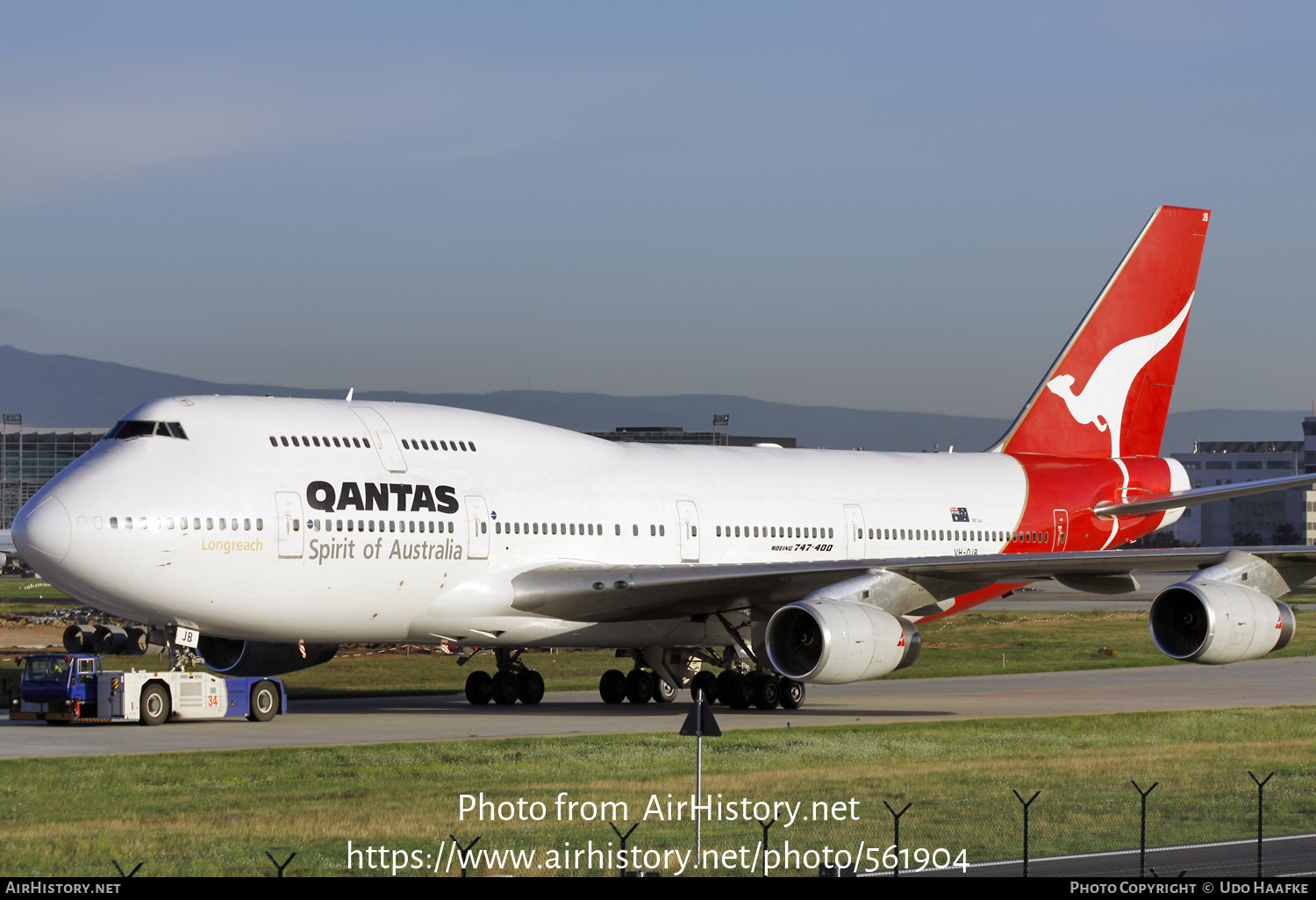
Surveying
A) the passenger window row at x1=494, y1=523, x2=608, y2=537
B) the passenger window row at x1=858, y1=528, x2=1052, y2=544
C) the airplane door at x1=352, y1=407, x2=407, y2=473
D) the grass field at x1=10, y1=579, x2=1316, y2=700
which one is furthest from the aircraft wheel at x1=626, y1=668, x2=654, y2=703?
the airplane door at x1=352, y1=407, x2=407, y2=473

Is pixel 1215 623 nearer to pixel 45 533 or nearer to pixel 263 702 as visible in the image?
pixel 263 702

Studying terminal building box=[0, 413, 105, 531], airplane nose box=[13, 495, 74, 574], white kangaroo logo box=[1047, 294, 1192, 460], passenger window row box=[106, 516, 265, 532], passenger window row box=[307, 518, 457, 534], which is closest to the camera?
airplane nose box=[13, 495, 74, 574]

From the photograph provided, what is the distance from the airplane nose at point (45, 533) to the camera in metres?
25.5

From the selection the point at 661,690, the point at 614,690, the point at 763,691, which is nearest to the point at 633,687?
the point at 614,690

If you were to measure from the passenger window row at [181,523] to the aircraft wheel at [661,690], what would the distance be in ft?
35.3

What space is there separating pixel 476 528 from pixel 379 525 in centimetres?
201

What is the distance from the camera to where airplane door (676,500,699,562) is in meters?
32.9

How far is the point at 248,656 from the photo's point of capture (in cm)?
3150

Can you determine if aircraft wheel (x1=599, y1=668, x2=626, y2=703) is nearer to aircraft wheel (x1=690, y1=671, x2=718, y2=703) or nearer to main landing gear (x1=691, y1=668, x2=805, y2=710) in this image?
aircraft wheel (x1=690, y1=671, x2=718, y2=703)

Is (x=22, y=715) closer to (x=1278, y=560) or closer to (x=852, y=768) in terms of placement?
(x=852, y=768)

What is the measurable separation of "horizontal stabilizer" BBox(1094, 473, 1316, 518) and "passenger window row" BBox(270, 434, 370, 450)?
17810 mm
